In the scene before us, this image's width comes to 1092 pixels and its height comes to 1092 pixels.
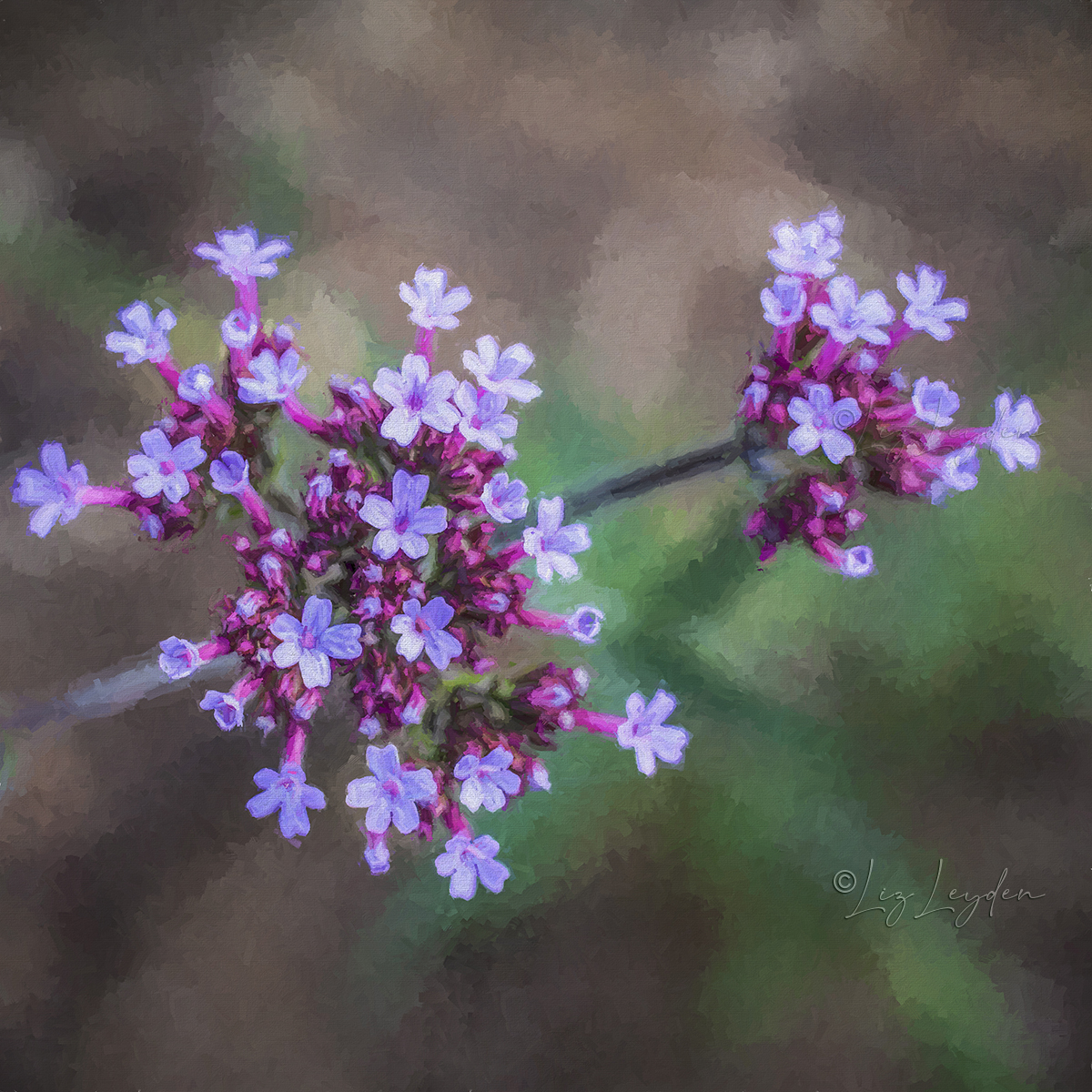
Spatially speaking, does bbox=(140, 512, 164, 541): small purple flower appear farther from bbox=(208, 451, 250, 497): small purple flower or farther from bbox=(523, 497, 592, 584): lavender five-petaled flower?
bbox=(523, 497, 592, 584): lavender five-petaled flower

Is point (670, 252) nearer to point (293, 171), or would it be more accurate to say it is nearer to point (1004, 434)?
point (293, 171)

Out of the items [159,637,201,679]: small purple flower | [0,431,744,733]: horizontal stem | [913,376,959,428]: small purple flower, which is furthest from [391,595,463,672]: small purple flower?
[913,376,959,428]: small purple flower

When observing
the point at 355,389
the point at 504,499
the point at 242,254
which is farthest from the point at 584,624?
the point at 242,254

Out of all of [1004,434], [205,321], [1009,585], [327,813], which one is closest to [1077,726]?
[1009,585]

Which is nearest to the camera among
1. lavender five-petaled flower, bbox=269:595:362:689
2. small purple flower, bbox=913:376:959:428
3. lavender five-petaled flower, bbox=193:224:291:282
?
lavender five-petaled flower, bbox=269:595:362:689

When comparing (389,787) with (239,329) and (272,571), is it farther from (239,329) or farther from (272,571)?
(239,329)
